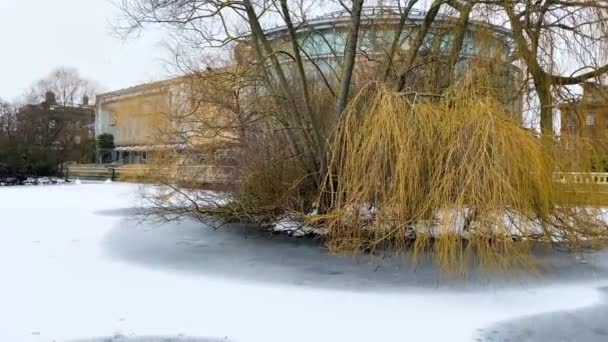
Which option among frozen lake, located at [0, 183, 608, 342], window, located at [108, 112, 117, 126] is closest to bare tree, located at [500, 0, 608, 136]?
frozen lake, located at [0, 183, 608, 342]

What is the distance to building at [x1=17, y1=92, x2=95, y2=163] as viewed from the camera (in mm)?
28656

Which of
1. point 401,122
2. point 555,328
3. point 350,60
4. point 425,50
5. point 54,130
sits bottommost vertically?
point 555,328

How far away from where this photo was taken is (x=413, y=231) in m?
6.34

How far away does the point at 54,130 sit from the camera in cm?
3247

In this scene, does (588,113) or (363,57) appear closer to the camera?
(588,113)

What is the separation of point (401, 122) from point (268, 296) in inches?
111

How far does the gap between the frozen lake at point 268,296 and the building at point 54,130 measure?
23.3 meters

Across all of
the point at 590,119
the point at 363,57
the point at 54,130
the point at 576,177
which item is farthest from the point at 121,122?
the point at 576,177

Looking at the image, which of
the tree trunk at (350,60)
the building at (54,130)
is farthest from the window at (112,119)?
the tree trunk at (350,60)

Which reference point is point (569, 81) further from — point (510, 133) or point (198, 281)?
point (198, 281)

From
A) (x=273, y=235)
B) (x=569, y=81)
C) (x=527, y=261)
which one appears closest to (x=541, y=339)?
(x=527, y=261)

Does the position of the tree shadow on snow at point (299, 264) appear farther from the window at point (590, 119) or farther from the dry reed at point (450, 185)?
the window at point (590, 119)

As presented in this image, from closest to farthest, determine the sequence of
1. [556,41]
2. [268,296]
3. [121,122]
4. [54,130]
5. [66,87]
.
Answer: [268,296] < [556,41] < [54,130] < [121,122] < [66,87]

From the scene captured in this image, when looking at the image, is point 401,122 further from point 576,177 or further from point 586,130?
point 586,130
